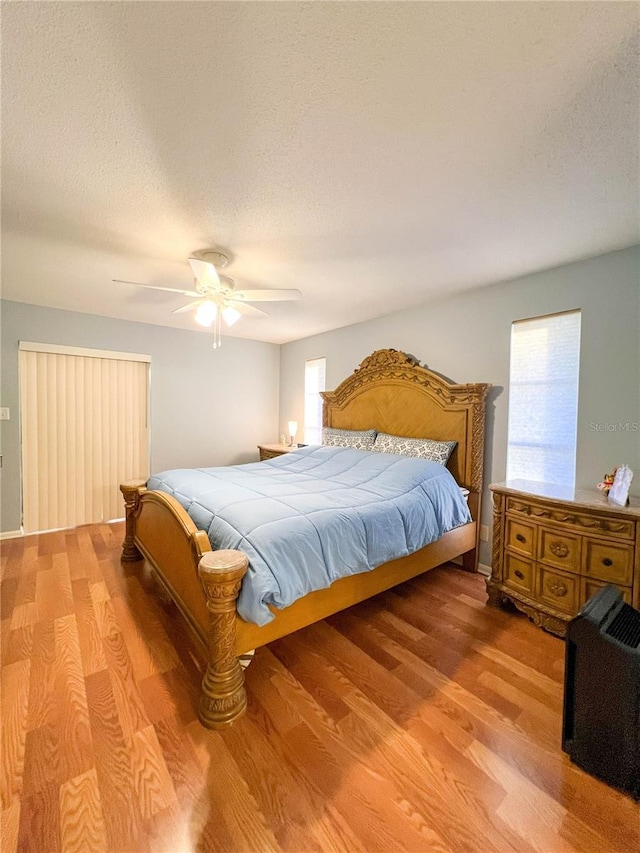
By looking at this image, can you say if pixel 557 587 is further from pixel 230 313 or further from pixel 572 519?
pixel 230 313

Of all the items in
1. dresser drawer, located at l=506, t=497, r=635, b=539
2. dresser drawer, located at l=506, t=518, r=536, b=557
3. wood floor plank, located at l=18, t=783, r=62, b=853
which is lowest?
wood floor plank, located at l=18, t=783, r=62, b=853

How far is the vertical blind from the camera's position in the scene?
3447 mm

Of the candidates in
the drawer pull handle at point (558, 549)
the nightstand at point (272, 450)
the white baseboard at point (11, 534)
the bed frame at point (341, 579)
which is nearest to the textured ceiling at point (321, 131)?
the bed frame at point (341, 579)

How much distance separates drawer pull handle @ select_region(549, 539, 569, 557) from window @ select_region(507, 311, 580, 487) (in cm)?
60

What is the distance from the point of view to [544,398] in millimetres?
2439

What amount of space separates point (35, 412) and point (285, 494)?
122 inches

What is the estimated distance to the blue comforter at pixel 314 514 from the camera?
58.9 inches

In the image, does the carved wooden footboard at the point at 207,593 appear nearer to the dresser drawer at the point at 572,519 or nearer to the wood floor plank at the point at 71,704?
the wood floor plank at the point at 71,704

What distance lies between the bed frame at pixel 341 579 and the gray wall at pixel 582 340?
0.16 m

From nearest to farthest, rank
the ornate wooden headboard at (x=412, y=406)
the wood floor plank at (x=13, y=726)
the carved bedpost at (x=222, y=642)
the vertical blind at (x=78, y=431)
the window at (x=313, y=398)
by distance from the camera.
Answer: the wood floor plank at (x=13, y=726)
the carved bedpost at (x=222, y=642)
the ornate wooden headboard at (x=412, y=406)
the vertical blind at (x=78, y=431)
the window at (x=313, y=398)

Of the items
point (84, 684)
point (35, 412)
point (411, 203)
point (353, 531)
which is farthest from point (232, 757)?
point (35, 412)

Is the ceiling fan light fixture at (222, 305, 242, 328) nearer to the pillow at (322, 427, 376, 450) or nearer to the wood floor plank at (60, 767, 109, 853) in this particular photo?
the pillow at (322, 427, 376, 450)

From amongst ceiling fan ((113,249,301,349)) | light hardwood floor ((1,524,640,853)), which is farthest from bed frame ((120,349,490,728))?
ceiling fan ((113,249,301,349))

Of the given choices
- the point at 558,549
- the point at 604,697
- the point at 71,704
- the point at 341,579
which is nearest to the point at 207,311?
the point at 341,579
